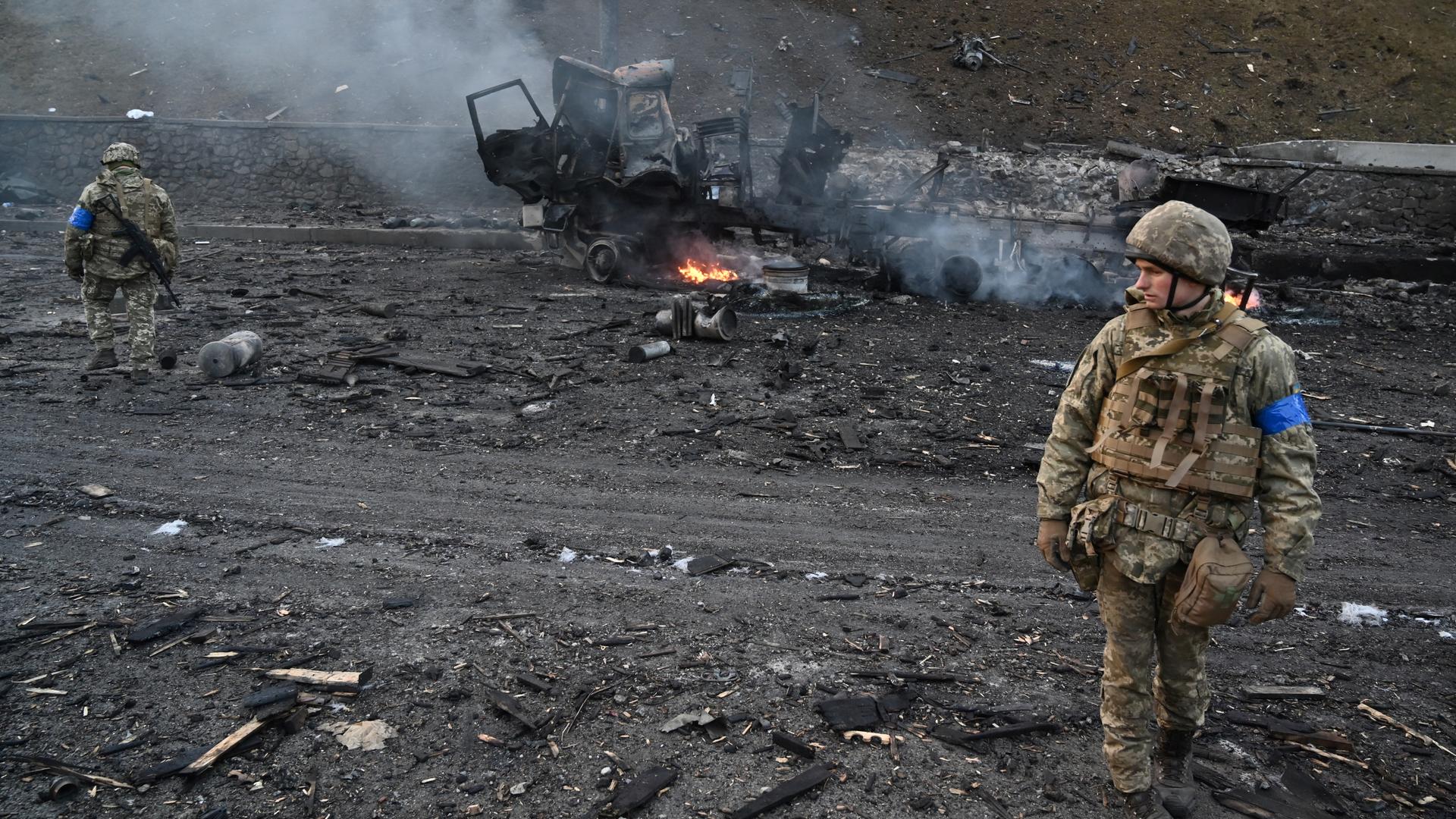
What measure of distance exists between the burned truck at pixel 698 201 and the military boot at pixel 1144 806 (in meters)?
10.1

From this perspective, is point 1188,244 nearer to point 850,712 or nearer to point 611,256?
point 850,712

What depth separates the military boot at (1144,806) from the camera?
3195 millimetres

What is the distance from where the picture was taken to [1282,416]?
9.61ft

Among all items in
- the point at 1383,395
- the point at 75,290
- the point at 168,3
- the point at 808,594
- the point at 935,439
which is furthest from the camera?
the point at 168,3

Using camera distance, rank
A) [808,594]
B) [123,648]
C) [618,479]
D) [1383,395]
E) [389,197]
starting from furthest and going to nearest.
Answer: [389,197] → [1383,395] → [618,479] → [808,594] → [123,648]

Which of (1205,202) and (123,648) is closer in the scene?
(123,648)

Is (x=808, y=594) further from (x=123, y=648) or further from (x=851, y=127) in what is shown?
(x=851, y=127)

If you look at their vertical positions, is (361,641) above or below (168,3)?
below

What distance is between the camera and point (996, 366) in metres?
9.45

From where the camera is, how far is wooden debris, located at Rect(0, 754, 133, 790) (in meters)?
3.36

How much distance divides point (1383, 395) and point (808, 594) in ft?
24.1

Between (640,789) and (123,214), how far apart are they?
7778mm

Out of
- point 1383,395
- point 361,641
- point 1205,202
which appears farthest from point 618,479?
point 1205,202

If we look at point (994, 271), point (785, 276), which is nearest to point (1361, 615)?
point (785, 276)
